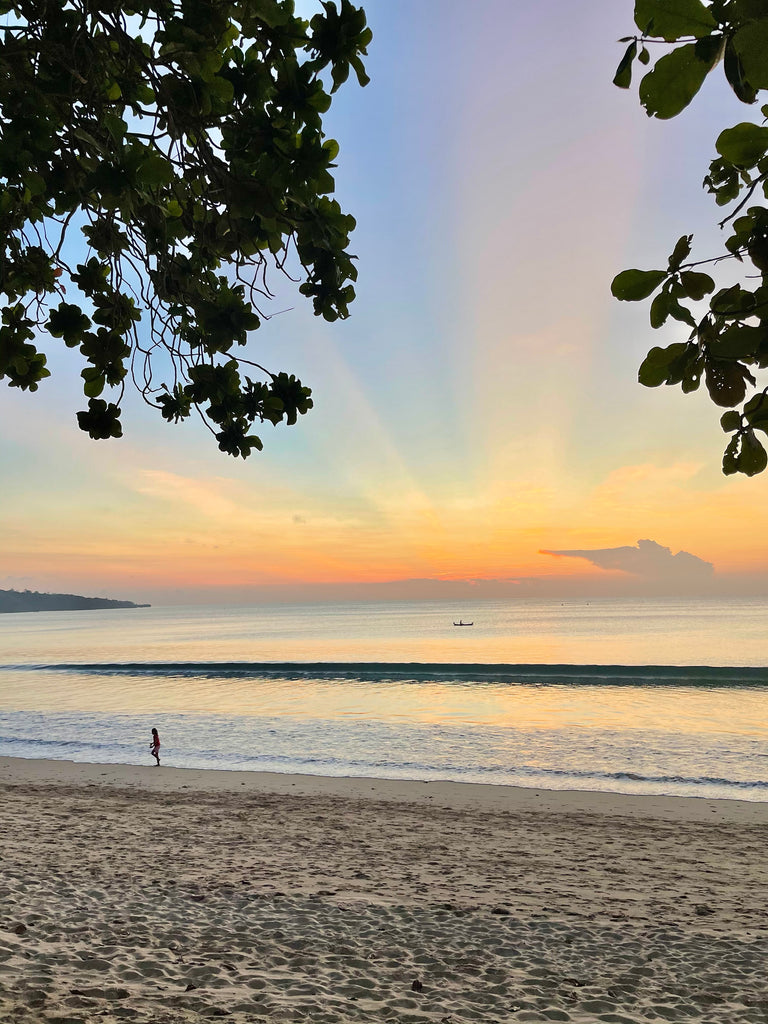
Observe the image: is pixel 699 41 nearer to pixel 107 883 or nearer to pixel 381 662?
pixel 107 883

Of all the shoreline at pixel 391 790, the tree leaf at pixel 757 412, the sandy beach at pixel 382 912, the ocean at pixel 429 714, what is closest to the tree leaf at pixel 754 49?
the tree leaf at pixel 757 412

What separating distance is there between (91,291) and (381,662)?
3913 cm

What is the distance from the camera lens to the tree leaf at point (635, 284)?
1.02 metres

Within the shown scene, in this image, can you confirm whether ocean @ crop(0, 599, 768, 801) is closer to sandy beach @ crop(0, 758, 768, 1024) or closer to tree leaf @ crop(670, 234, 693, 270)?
sandy beach @ crop(0, 758, 768, 1024)

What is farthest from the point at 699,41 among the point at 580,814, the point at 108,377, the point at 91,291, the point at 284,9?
the point at 580,814

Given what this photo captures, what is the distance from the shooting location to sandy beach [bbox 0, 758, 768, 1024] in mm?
4379

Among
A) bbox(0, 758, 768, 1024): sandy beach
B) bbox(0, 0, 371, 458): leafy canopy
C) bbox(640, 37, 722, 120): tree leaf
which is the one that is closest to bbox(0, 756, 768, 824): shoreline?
bbox(0, 758, 768, 1024): sandy beach

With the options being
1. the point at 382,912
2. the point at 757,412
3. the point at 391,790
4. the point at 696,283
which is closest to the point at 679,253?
the point at 696,283

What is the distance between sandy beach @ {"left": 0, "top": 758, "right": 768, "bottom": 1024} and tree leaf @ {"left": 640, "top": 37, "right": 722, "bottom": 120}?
190 inches

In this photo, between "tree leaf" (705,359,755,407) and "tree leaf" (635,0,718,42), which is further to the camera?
"tree leaf" (705,359,755,407)

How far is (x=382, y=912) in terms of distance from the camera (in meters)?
6.02

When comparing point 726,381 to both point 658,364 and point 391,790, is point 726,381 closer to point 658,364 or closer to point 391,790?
point 658,364

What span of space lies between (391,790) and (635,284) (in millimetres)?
12530

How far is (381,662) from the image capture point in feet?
133
